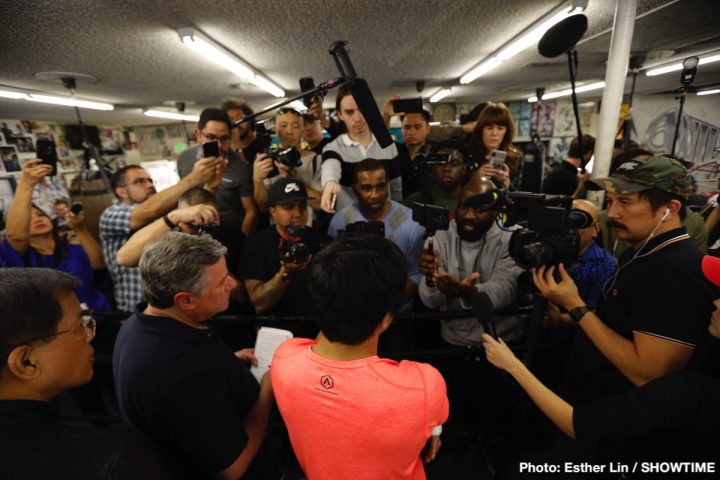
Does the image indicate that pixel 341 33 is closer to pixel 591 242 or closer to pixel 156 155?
pixel 591 242

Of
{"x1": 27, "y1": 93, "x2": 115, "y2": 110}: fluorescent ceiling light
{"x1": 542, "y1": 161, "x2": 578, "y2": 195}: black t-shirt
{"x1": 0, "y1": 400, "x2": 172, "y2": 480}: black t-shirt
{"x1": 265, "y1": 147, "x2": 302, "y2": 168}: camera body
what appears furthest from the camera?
{"x1": 27, "y1": 93, "x2": 115, "y2": 110}: fluorescent ceiling light

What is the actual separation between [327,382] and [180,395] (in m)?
0.49

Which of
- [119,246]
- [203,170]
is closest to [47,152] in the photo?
[119,246]

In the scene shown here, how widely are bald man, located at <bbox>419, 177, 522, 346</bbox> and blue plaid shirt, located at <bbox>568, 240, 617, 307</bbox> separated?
0.36 m

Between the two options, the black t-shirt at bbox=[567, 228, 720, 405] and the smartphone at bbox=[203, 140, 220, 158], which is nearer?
the black t-shirt at bbox=[567, 228, 720, 405]

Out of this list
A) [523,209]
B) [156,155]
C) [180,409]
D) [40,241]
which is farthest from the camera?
[156,155]

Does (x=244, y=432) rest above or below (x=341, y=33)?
below

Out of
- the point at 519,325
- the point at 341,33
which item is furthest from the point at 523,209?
the point at 341,33

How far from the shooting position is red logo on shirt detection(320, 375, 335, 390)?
87cm

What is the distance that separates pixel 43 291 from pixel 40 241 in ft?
7.03

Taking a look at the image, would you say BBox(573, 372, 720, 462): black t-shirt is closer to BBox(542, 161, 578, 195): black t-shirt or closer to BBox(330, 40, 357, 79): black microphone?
BBox(330, 40, 357, 79): black microphone

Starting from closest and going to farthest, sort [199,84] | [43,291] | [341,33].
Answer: [43,291] → [341,33] → [199,84]

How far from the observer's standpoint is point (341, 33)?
345 cm

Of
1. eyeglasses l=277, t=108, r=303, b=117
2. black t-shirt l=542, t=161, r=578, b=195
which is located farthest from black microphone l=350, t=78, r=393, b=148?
black t-shirt l=542, t=161, r=578, b=195
